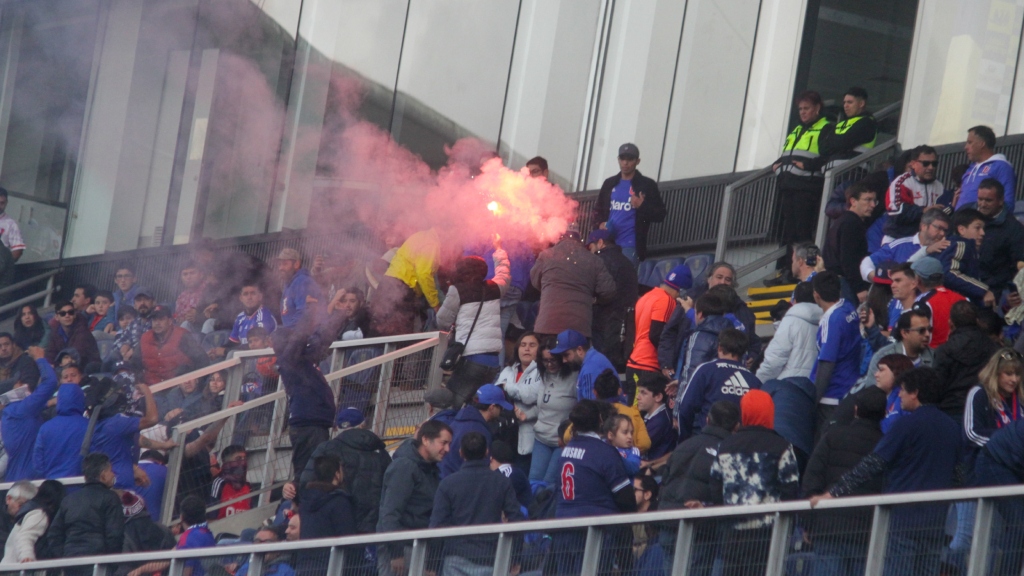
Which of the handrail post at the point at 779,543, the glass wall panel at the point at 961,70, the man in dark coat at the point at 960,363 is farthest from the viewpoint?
the glass wall panel at the point at 961,70

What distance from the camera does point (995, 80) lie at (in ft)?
41.8

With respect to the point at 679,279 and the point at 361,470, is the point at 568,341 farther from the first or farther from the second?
the point at 361,470

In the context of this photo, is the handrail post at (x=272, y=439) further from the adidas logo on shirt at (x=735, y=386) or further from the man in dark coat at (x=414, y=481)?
the adidas logo on shirt at (x=735, y=386)

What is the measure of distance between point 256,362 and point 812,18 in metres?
7.53

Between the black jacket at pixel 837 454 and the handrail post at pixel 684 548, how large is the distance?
3.09ft

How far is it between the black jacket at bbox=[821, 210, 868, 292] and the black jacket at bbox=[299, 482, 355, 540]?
4093mm

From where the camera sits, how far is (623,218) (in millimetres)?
12219

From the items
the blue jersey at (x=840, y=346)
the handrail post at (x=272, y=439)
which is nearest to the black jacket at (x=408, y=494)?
the blue jersey at (x=840, y=346)

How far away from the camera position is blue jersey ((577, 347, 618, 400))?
9164 mm

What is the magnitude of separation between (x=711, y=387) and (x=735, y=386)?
0.50ft

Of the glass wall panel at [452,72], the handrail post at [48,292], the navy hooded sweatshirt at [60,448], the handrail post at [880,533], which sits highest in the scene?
the glass wall panel at [452,72]

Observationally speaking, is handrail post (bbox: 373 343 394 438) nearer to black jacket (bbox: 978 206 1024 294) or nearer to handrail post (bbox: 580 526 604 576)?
black jacket (bbox: 978 206 1024 294)

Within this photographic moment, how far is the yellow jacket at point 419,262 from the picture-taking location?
38.3 feet

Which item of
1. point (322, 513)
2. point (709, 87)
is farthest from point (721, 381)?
point (709, 87)
